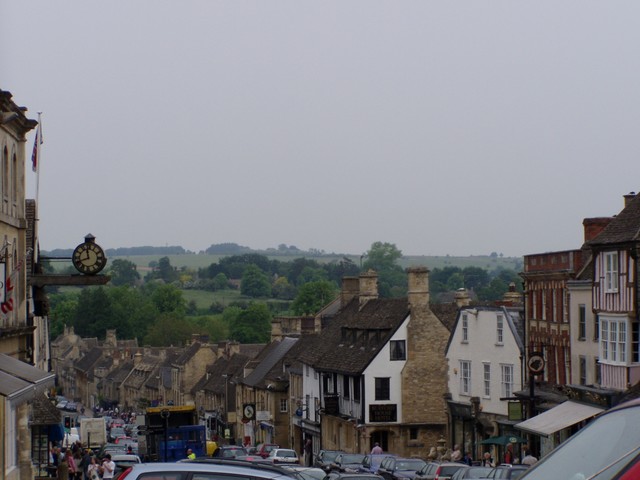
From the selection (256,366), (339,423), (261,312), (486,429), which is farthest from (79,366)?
(486,429)

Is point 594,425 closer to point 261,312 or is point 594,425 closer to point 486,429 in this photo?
point 486,429

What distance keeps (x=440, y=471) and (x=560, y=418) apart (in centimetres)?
882

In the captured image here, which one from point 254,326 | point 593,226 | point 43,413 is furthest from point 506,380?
point 254,326

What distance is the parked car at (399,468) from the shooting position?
135 ft

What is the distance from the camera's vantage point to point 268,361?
9394cm

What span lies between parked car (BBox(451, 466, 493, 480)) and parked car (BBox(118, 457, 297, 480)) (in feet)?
67.4

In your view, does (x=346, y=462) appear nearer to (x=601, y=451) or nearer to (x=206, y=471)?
(x=206, y=471)

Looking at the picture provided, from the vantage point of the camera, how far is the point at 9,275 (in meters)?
32.5

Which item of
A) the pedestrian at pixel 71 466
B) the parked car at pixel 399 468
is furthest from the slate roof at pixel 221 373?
the parked car at pixel 399 468

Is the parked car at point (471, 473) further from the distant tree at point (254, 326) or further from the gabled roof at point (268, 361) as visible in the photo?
the distant tree at point (254, 326)

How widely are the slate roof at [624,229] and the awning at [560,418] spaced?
611cm

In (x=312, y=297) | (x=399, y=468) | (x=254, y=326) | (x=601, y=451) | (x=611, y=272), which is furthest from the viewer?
(x=254, y=326)

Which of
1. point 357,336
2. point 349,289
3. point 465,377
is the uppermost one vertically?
point 349,289

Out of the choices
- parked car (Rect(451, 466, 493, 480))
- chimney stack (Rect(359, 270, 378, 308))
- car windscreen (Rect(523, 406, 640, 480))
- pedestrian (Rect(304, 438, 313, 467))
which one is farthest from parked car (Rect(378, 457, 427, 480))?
chimney stack (Rect(359, 270, 378, 308))
